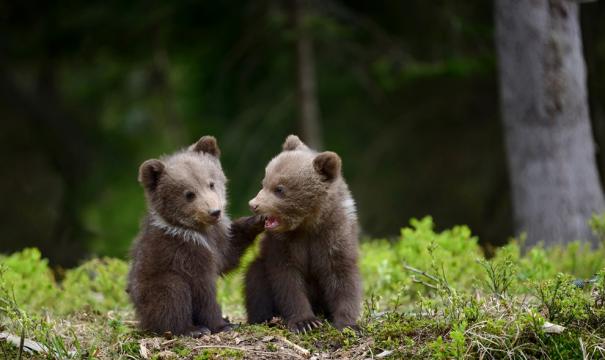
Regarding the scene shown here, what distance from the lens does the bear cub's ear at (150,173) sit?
594 cm

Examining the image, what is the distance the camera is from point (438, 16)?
1559 centimetres

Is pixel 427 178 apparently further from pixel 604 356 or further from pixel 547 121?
pixel 604 356

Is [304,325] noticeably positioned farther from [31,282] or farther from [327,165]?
[31,282]

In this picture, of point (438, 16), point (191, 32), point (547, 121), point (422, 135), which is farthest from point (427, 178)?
point (547, 121)

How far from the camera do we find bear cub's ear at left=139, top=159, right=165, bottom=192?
19.5 ft

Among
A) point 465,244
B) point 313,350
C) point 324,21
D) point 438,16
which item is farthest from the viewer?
point 438,16

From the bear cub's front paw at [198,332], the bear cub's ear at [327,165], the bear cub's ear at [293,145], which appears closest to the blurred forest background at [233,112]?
the bear cub's ear at [293,145]

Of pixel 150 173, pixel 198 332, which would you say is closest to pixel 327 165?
pixel 150 173

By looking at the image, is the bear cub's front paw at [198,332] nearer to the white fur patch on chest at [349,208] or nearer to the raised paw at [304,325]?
the raised paw at [304,325]

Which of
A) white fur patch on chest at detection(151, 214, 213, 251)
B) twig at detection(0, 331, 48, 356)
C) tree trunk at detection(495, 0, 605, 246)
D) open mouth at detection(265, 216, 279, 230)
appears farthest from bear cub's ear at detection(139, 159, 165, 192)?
tree trunk at detection(495, 0, 605, 246)

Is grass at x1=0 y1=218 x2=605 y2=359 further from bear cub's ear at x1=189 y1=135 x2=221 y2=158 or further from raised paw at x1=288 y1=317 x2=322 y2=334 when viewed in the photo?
bear cub's ear at x1=189 y1=135 x2=221 y2=158

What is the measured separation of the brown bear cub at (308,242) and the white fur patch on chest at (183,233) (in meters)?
0.39

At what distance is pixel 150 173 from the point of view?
19.6 ft

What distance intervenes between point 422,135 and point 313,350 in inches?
460
